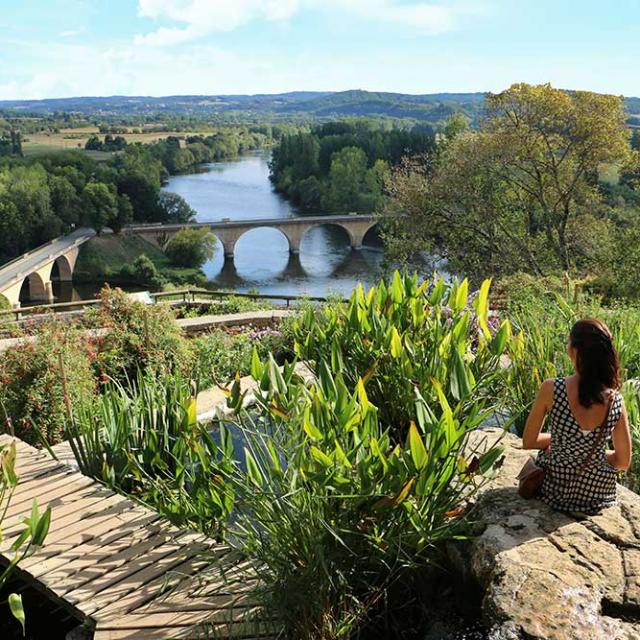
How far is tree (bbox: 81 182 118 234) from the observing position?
195ft

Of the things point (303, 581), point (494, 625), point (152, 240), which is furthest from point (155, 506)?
point (152, 240)

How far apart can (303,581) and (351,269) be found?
156 ft

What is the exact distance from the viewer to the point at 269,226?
186 ft

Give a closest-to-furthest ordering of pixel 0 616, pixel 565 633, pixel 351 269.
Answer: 1. pixel 565 633
2. pixel 0 616
3. pixel 351 269

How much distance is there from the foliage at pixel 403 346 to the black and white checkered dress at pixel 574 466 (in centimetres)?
59

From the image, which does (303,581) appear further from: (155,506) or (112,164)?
(112,164)

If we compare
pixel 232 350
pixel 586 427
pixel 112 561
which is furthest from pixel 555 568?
pixel 232 350

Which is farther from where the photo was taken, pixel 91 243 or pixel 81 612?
pixel 91 243

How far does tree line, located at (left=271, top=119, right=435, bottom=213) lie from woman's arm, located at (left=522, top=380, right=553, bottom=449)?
208ft

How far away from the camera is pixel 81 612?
277 cm

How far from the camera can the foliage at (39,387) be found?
5.41 meters

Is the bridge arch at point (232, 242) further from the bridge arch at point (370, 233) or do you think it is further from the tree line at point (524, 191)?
the tree line at point (524, 191)

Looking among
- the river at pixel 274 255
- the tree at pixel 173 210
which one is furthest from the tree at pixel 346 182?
the tree at pixel 173 210

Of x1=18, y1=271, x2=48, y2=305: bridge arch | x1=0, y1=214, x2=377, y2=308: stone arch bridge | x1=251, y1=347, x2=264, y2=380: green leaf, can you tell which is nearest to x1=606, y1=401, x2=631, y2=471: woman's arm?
x1=251, y1=347, x2=264, y2=380: green leaf
